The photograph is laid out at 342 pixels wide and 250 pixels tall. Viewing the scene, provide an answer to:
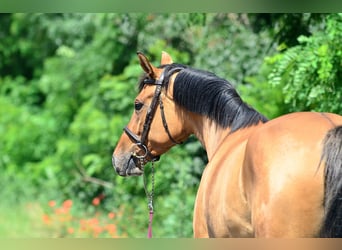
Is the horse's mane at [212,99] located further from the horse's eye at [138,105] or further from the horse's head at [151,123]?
the horse's eye at [138,105]

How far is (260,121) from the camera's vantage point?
412 cm

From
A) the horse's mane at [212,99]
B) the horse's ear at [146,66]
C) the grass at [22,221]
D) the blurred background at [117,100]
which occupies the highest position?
the horse's ear at [146,66]

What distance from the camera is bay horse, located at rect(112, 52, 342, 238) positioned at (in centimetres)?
299

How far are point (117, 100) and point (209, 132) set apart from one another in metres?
5.45

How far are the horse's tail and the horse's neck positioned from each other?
4.45 ft

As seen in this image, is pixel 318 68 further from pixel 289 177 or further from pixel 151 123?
pixel 289 177

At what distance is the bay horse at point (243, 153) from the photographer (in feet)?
9.80

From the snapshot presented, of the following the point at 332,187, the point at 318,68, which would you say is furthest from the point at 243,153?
the point at 318,68

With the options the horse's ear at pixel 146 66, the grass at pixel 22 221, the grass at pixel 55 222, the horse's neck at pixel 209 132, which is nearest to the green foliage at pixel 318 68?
the horse's neck at pixel 209 132

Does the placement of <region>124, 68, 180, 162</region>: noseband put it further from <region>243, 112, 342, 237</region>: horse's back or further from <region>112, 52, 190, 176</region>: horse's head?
<region>243, 112, 342, 237</region>: horse's back

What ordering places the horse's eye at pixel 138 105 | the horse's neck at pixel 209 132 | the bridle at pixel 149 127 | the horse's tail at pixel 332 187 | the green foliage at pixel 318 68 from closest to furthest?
the horse's tail at pixel 332 187, the horse's neck at pixel 209 132, the bridle at pixel 149 127, the horse's eye at pixel 138 105, the green foliage at pixel 318 68

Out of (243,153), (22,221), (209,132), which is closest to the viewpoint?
(243,153)

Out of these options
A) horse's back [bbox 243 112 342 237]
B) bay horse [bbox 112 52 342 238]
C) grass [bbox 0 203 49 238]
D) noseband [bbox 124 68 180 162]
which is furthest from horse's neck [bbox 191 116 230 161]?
grass [bbox 0 203 49 238]

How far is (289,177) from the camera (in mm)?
3010
